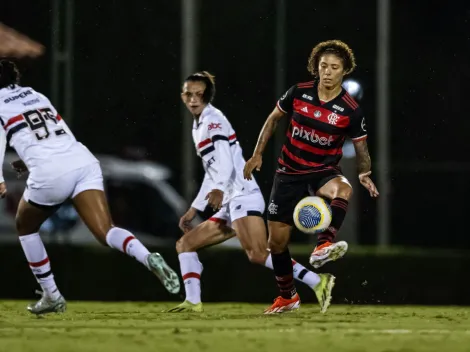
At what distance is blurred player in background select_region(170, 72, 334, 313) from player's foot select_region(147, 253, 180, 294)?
126 centimetres

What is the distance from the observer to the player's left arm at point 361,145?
1164 centimetres

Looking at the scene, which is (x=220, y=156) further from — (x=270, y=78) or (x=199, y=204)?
(x=270, y=78)

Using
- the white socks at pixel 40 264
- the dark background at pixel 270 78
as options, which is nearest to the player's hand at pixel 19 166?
the white socks at pixel 40 264

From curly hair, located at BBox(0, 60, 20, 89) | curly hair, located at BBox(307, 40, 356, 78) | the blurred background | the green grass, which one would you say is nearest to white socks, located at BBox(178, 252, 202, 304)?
the green grass

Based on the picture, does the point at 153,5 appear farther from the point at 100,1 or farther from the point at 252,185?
the point at 252,185

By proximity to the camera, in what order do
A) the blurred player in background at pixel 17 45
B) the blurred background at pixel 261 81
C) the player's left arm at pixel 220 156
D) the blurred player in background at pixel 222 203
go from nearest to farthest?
1. the player's left arm at pixel 220 156
2. the blurred player in background at pixel 222 203
3. the blurred player in background at pixel 17 45
4. the blurred background at pixel 261 81

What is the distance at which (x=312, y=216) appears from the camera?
11461 millimetres

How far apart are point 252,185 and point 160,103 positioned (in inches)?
710

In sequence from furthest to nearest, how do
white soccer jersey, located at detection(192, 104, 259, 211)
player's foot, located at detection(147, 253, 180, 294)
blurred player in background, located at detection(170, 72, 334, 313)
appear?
blurred player in background, located at detection(170, 72, 334, 313), white soccer jersey, located at detection(192, 104, 259, 211), player's foot, located at detection(147, 253, 180, 294)

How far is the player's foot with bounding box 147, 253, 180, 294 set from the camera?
1111 centimetres

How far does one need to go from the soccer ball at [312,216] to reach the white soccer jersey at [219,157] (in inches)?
33.6

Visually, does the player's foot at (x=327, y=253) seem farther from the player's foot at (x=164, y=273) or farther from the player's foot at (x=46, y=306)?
the player's foot at (x=46, y=306)

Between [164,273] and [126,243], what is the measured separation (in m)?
0.45

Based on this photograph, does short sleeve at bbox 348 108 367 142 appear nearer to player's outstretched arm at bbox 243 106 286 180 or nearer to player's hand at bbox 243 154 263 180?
player's outstretched arm at bbox 243 106 286 180
